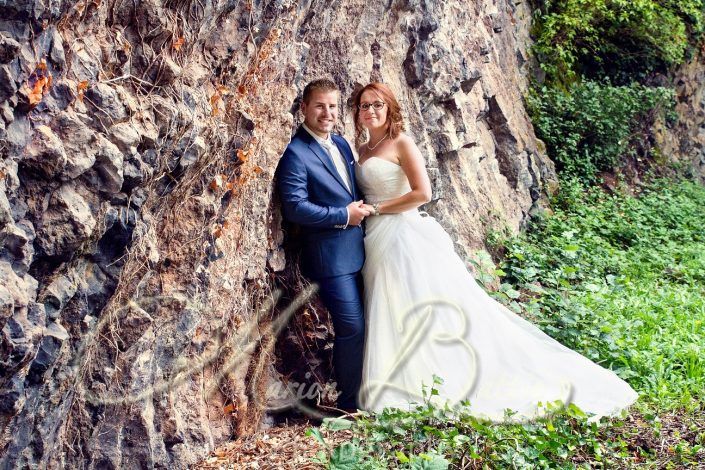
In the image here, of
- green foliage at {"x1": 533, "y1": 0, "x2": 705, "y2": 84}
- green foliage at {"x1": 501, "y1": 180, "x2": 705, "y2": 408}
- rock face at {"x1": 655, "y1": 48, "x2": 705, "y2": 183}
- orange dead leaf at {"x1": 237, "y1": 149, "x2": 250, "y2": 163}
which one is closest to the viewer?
orange dead leaf at {"x1": 237, "y1": 149, "x2": 250, "y2": 163}

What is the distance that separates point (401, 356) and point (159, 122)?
2419 mm

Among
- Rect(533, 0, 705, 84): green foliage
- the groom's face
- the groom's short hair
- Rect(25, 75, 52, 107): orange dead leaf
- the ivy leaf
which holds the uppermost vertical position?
Rect(533, 0, 705, 84): green foliage

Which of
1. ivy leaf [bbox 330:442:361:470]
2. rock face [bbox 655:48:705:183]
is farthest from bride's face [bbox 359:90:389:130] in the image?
rock face [bbox 655:48:705:183]

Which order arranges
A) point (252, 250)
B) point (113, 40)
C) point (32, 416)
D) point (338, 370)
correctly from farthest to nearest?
point (338, 370)
point (252, 250)
point (113, 40)
point (32, 416)

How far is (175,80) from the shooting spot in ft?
12.8

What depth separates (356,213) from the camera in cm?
518

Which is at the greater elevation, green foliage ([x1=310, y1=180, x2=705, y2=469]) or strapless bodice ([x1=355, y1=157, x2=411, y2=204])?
strapless bodice ([x1=355, y1=157, x2=411, y2=204])

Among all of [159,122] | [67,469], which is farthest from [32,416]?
[159,122]

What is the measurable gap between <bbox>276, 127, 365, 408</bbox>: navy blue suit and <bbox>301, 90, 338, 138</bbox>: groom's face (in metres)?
0.09

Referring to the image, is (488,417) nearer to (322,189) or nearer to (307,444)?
(307,444)

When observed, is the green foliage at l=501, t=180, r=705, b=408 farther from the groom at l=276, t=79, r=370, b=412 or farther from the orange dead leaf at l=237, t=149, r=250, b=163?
the orange dead leaf at l=237, t=149, r=250, b=163

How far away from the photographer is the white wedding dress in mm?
5184

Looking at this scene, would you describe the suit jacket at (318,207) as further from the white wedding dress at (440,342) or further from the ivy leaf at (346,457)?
the ivy leaf at (346,457)

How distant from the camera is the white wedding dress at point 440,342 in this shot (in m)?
5.18
